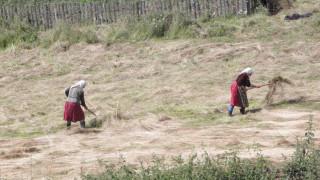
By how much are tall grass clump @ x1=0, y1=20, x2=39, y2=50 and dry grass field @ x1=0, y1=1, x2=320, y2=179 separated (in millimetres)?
779

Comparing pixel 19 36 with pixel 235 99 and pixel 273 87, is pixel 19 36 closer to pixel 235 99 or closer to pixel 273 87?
pixel 235 99

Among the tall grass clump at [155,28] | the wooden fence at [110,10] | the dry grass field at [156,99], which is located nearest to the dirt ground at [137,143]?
the dry grass field at [156,99]

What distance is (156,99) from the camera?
535 inches

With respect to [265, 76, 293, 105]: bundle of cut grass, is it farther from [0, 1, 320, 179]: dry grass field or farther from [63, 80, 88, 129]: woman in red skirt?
[63, 80, 88, 129]: woman in red skirt

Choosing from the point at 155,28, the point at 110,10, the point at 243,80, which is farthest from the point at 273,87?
the point at 110,10

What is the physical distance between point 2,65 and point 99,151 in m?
9.39

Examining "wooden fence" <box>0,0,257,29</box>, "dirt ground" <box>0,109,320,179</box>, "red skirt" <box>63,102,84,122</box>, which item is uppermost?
"wooden fence" <box>0,0,257,29</box>

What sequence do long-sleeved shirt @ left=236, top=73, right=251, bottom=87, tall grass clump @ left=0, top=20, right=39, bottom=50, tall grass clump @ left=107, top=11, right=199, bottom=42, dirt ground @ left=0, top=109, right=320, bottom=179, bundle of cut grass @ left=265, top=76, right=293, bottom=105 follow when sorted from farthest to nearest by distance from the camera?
tall grass clump @ left=0, top=20, right=39, bottom=50, tall grass clump @ left=107, top=11, right=199, bottom=42, bundle of cut grass @ left=265, top=76, right=293, bottom=105, long-sleeved shirt @ left=236, top=73, right=251, bottom=87, dirt ground @ left=0, top=109, right=320, bottom=179

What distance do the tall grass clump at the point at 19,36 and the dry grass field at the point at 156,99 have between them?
0.78 meters

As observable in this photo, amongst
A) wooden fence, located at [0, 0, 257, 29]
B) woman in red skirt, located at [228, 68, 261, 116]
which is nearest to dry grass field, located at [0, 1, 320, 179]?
woman in red skirt, located at [228, 68, 261, 116]

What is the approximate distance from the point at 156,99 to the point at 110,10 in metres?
7.87

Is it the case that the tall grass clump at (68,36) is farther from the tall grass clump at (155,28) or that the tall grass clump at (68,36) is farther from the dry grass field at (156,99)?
the tall grass clump at (155,28)

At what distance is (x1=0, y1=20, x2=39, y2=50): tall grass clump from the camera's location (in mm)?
20202

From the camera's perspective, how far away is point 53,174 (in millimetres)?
8812
